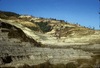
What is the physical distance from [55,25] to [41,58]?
100 m

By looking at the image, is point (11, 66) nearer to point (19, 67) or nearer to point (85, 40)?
point (19, 67)

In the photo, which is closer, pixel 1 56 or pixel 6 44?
pixel 1 56

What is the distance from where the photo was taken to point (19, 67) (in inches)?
1115

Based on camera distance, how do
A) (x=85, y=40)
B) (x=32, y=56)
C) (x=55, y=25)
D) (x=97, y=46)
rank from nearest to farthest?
(x=32, y=56) → (x=97, y=46) → (x=85, y=40) → (x=55, y=25)

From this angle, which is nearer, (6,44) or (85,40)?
(6,44)

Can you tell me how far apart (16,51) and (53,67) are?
31.9ft

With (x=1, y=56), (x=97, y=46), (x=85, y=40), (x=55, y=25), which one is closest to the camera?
(x=1, y=56)

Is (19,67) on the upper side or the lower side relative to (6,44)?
lower

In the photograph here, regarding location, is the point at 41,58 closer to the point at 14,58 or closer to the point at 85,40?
the point at 14,58

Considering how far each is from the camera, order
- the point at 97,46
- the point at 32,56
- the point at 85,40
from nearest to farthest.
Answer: the point at 32,56
the point at 97,46
the point at 85,40

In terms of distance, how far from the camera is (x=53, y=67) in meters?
29.4

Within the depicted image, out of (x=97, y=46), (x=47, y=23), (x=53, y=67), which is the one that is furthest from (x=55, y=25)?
(x=53, y=67)

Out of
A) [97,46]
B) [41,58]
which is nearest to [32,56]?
[41,58]

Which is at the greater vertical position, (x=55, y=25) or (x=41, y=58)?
(x=55, y=25)
